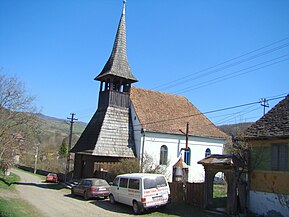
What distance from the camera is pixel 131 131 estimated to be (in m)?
31.6

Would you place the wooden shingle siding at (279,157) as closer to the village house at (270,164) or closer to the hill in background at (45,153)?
the village house at (270,164)

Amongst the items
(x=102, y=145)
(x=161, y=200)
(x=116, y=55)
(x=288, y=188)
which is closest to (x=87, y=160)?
(x=102, y=145)

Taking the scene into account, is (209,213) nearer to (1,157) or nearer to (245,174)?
(245,174)

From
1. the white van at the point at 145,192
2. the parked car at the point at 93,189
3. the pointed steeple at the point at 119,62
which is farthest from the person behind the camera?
the pointed steeple at the point at 119,62

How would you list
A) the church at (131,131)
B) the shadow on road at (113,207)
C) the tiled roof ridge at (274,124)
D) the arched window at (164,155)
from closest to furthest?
1. the tiled roof ridge at (274,124)
2. the shadow on road at (113,207)
3. the church at (131,131)
4. the arched window at (164,155)

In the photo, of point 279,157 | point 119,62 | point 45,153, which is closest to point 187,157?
point 119,62

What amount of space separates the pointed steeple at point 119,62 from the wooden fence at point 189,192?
15.4 metres

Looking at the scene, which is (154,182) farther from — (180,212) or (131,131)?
(131,131)

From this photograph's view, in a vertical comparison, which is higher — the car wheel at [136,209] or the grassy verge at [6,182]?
the car wheel at [136,209]

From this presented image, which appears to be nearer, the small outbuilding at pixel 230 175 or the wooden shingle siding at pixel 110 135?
the small outbuilding at pixel 230 175

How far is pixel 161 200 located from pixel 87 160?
14.3 metres

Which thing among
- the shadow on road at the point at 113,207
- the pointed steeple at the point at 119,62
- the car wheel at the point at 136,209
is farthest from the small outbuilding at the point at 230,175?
the pointed steeple at the point at 119,62

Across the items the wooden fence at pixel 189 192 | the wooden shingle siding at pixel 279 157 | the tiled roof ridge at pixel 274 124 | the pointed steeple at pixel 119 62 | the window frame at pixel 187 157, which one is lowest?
the wooden fence at pixel 189 192

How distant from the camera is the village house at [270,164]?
15023 millimetres
